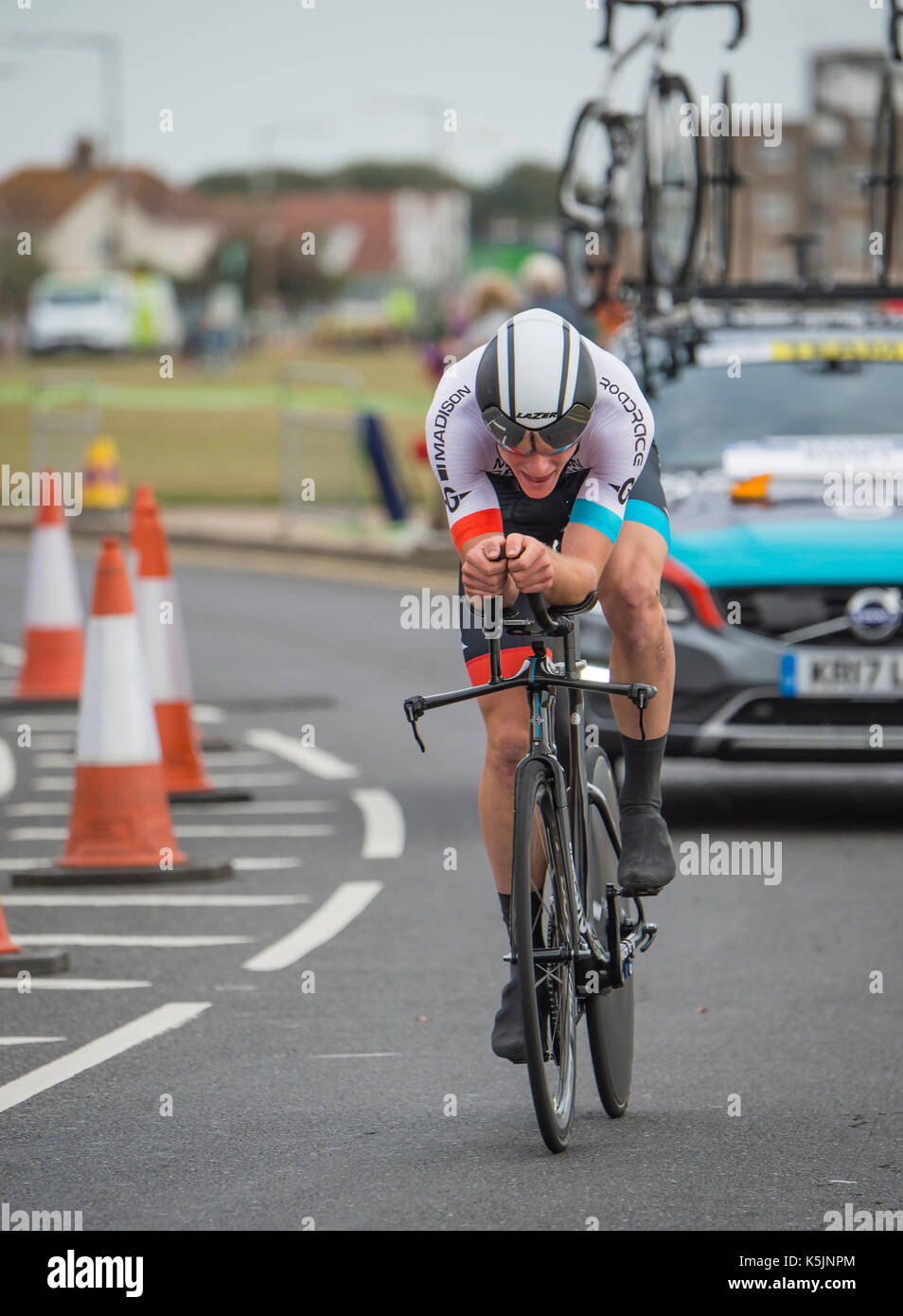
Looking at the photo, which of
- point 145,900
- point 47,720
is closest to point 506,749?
point 145,900

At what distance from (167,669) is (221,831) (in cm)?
87

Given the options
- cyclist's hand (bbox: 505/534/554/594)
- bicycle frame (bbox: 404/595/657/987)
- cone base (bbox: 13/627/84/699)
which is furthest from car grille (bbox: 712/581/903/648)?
cone base (bbox: 13/627/84/699)

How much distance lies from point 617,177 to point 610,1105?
28.3 ft

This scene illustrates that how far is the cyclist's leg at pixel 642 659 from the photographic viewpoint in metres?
5.66

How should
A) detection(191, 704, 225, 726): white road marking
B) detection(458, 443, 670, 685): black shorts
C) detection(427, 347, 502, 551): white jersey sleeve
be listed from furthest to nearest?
detection(191, 704, 225, 726): white road marking
detection(458, 443, 670, 685): black shorts
detection(427, 347, 502, 551): white jersey sleeve

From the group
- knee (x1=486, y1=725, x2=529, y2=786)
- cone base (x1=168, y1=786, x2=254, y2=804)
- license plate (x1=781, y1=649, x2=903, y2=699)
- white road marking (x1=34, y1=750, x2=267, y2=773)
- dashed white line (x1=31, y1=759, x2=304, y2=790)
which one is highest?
knee (x1=486, y1=725, x2=529, y2=786)

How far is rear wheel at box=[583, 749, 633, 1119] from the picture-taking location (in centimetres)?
560

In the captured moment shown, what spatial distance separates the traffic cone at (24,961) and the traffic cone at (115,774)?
4.90 ft

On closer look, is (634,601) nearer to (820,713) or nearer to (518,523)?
(518,523)

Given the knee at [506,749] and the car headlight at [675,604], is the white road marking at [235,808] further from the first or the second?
the knee at [506,749]

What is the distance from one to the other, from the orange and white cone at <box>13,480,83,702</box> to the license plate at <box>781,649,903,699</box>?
5321mm

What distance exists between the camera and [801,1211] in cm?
487

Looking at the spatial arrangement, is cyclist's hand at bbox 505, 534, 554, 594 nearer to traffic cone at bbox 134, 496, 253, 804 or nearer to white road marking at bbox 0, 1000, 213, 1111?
white road marking at bbox 0, 1000, 213, 1111

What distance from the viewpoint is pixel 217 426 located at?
151 feet
